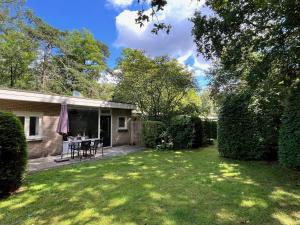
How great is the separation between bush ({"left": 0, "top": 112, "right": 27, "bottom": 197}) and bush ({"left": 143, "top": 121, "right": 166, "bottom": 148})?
8817mm

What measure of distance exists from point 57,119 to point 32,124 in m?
1.26

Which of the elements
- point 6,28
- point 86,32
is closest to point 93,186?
point 6,28

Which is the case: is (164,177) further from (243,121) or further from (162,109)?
(162,109)

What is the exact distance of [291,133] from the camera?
6652 mm

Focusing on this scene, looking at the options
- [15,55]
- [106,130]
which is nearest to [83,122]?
[106,130]

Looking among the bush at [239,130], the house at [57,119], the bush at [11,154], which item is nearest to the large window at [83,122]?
the house at [57,119]

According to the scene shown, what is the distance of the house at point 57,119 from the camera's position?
9.39m

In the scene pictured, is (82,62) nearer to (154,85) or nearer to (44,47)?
(44,47)

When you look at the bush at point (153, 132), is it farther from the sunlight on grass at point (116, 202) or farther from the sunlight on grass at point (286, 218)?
the sunlight on grass at point (286, 218)

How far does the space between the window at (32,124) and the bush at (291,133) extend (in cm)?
1001

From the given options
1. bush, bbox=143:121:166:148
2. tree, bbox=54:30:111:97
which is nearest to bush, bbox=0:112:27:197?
bush, bbox=143:121:166:148

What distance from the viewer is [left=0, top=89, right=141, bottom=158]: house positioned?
370 inches

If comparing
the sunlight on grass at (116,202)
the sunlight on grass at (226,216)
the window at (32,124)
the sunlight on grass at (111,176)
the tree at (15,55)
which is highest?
the tree at (15,55)

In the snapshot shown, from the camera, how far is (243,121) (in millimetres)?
9070
